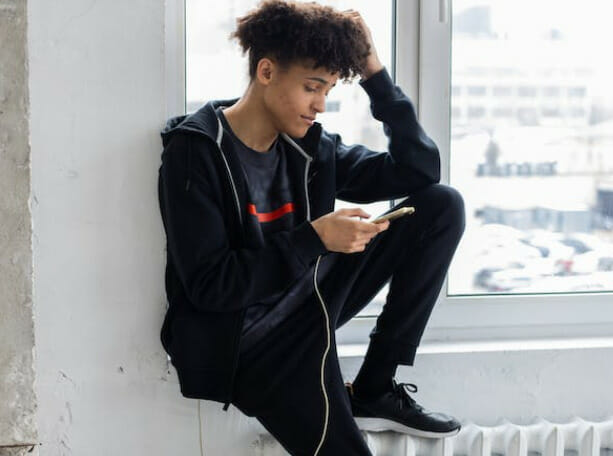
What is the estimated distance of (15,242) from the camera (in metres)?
1.73

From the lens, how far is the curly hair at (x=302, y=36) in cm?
164

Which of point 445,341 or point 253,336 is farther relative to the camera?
point 445,341

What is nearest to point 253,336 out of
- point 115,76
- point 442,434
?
→ point 442,434

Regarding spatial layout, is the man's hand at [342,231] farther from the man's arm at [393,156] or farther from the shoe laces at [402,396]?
the shoe laces at [402,396]

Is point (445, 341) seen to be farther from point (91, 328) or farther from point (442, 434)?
point (91, 328)

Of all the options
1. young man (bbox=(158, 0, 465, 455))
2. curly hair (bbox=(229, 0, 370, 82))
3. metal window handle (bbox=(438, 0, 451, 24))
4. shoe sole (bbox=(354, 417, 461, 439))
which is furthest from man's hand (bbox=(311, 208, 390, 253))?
metal window handle (bbox=(438, 0, 451, 24))

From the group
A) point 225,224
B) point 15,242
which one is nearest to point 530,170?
point 225,224

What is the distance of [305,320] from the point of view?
176 centimetres

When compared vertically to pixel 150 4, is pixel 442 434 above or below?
below

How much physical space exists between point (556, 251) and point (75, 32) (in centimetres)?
123

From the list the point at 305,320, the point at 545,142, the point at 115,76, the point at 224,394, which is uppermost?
the point at 115,76

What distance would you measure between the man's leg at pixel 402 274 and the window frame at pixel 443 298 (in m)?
0.17

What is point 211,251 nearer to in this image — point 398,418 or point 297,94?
point 297,94

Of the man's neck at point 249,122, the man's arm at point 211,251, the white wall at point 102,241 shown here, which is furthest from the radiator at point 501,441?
the man's neck at point 249,122
